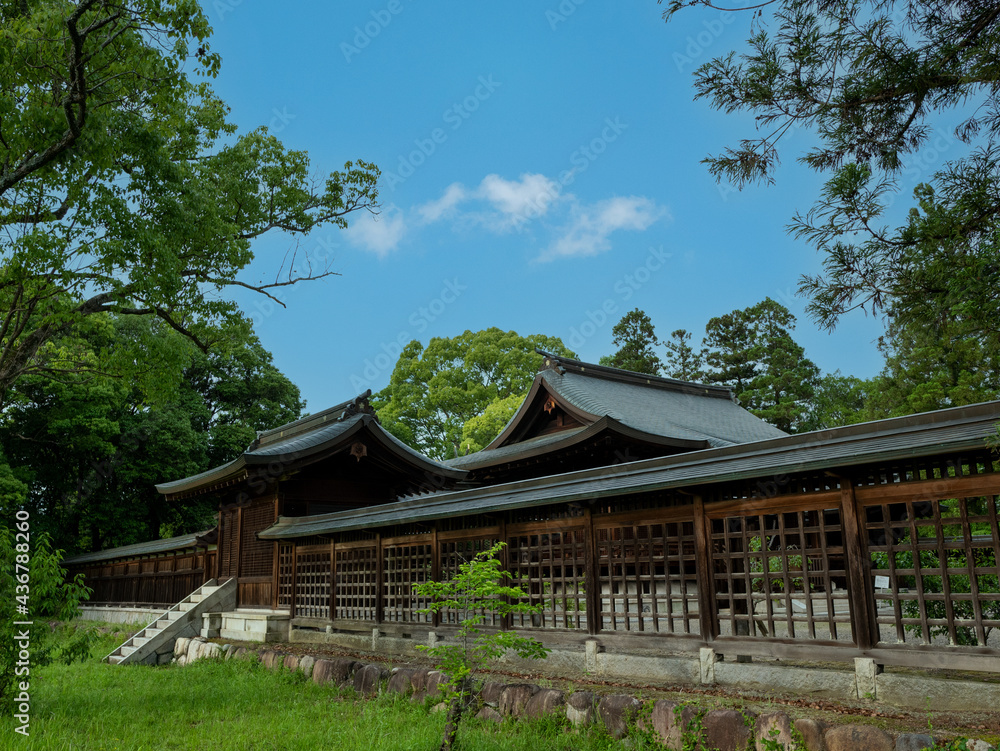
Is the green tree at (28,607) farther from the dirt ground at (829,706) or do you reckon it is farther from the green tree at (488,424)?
the green tree at (488,424)

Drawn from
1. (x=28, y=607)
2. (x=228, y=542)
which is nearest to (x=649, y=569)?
(x=28, y=607)

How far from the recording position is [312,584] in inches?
611

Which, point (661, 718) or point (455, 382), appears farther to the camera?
point (455, 382)

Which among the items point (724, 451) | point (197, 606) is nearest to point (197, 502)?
point (197, 606)

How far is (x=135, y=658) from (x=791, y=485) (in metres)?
14.5

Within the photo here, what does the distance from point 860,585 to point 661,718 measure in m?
2.41

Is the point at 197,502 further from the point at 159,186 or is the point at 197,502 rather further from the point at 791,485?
the point at 791,485

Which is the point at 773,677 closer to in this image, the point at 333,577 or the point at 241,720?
the point at 241,720

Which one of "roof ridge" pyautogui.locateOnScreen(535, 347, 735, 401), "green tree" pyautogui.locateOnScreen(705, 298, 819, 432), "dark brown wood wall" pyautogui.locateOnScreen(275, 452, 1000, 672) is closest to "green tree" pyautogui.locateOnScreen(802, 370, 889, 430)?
"green tree" pyautogui.locateOnScreen(705, 298, 819, 432)

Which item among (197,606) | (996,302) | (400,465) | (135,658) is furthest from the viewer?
(400,465)

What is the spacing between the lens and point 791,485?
793 centimetres

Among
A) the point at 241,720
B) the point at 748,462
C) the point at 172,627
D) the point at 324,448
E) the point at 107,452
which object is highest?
the point at 107,452

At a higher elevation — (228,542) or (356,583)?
(228,542)

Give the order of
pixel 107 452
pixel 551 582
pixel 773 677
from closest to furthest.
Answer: pixel 773 677, pixel 551 582, pixel 107 452
